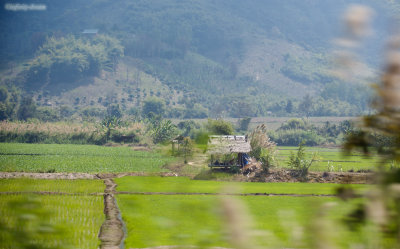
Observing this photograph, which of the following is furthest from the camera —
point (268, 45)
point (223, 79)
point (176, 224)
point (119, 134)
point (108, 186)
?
point (268, 45)

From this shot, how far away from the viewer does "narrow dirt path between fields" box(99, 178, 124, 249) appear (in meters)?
10.7

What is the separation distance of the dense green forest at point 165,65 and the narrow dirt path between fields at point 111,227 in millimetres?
72999

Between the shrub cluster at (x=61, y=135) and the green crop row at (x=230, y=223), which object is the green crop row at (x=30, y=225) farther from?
the shrub cluster at (x=61, y=135)

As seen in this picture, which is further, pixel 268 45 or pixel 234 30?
pixel 234 30

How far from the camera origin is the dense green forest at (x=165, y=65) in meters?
115

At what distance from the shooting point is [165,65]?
15512 cm

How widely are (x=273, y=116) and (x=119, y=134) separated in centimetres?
6716

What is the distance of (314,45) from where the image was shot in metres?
170

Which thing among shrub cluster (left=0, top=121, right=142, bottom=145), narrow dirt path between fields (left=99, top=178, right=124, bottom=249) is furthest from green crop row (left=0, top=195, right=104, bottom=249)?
shrub cluster (left=0, top=121, right=142, bottom=145)

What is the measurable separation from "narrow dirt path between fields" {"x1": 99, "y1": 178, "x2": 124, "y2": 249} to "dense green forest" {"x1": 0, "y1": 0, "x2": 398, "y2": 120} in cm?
7300

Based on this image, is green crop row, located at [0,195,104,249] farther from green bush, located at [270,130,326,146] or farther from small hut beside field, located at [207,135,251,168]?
green bush, located at [270,130,326,146]

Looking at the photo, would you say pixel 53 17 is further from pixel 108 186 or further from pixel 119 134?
pixel 108 186

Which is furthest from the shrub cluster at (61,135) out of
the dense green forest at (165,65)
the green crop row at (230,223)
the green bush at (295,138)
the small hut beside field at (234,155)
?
the green crop row at (230,223)

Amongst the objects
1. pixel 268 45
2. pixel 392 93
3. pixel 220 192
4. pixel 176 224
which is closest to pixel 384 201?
pixel 392 93
